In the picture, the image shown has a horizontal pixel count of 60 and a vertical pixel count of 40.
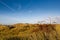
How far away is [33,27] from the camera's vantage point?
8.18 metres

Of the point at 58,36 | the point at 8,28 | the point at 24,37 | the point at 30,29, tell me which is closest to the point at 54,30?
the point at 58,36

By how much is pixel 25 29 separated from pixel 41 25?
0.92m

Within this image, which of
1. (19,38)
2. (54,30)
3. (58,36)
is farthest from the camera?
(54,30)

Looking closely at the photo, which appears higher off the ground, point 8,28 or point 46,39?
point 8,28

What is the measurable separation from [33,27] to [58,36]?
1498 millimetres

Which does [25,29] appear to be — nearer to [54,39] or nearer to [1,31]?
[1,31]

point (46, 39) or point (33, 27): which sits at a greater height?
point (33, 27)

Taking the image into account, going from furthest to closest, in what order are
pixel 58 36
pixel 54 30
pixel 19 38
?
pixel 54 30 < pixel 58 36 < pixel 19 38

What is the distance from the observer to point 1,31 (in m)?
7.66

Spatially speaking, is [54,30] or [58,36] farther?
[54,30]

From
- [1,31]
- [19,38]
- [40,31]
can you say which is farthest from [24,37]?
[1,31]

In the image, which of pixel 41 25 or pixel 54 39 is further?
pixel 41 25

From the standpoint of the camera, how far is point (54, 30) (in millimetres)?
7855

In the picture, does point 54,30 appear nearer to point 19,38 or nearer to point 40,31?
point 40,31
